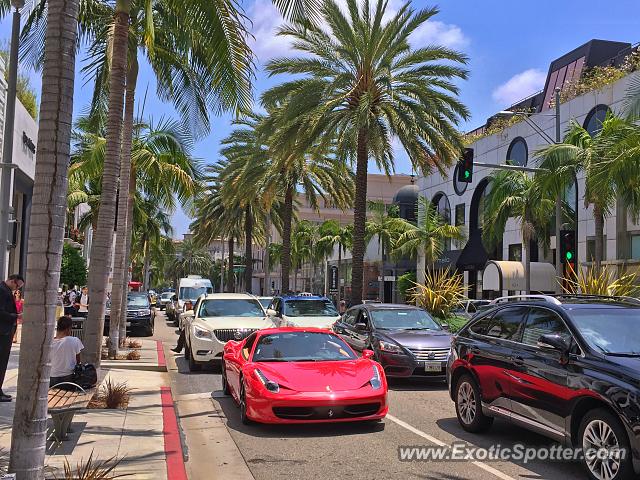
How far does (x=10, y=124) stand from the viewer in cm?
1332

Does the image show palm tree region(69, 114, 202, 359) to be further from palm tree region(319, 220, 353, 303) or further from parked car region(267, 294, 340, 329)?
palm tree region(319, 220, 353, 303)

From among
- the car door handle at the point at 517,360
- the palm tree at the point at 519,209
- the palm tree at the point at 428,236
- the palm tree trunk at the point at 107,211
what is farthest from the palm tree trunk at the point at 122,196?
the palm tree at the point at 428,236

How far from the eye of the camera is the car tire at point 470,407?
26.7 ft

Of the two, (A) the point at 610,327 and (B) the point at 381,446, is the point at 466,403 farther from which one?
(A) the point at 610,327

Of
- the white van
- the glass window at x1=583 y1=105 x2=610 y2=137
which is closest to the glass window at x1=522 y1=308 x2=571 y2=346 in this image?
the glass window at x1=583 y1=105 x2=610 y2=137

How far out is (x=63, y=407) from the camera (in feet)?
22.7

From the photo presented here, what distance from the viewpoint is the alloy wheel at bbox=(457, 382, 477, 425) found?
8266 millimetres

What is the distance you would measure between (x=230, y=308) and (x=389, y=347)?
526cm

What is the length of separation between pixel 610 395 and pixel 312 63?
60.0 feet

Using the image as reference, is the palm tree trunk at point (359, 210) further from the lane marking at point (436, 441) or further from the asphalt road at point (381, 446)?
the lane marking at point (436, 441)

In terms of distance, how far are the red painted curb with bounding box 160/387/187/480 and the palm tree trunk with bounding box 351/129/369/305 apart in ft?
41.6

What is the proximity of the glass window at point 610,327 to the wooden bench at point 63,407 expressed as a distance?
532 cm

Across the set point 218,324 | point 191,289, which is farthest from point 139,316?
point 218,324

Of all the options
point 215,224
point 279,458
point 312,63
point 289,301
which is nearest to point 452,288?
point 289,301
